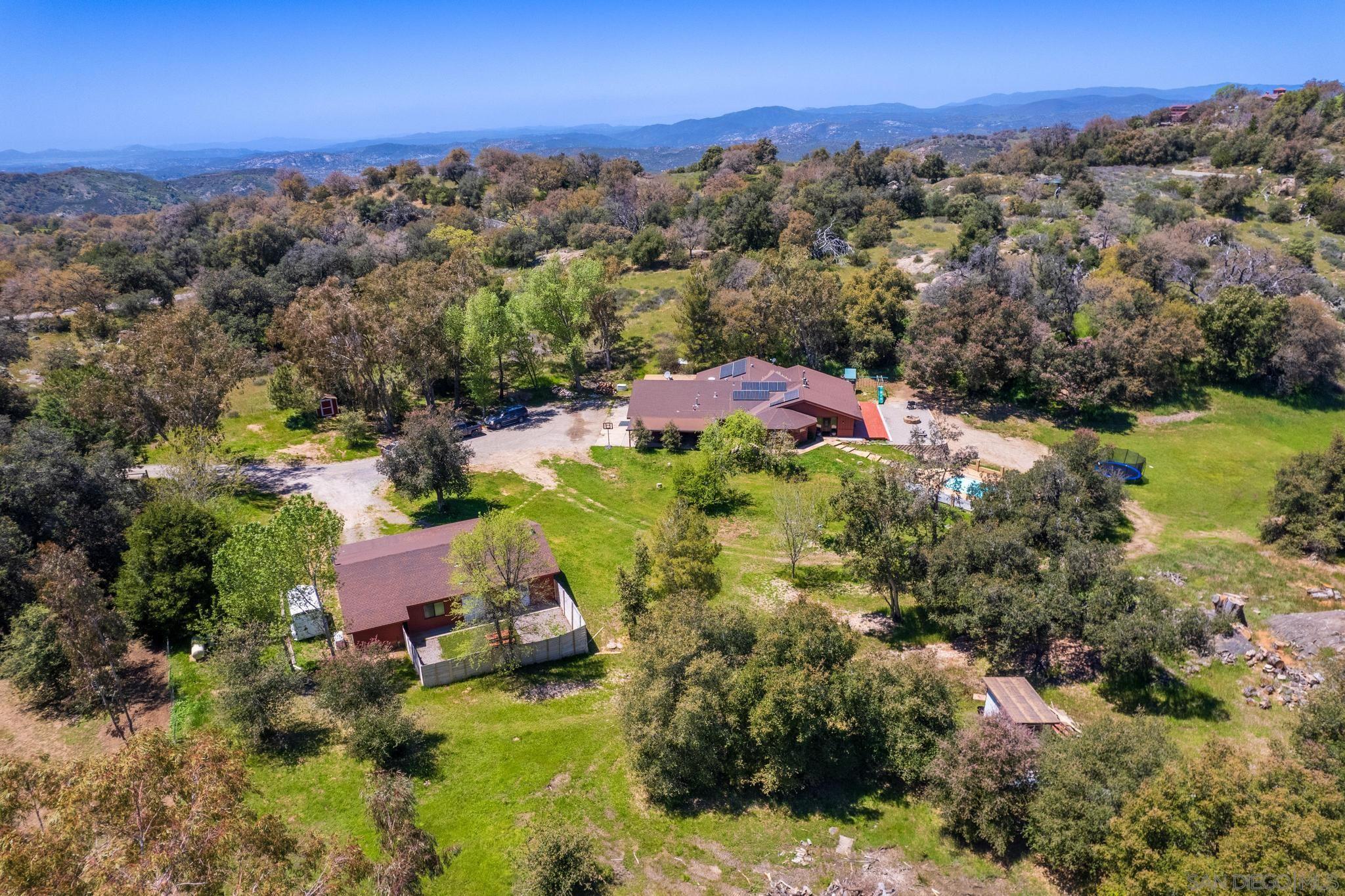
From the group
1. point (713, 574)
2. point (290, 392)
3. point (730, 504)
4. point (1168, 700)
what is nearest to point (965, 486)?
point (730, 504)

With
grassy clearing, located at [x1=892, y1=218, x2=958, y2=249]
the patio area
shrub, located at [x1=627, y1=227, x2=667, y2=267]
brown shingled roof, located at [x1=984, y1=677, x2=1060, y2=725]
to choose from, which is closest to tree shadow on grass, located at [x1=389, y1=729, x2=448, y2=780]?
the patio area

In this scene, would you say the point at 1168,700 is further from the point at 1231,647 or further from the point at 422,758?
the point at 422,758

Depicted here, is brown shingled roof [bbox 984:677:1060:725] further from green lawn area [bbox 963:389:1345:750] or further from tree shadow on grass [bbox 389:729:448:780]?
tree shadow on grass [bbox 389:729:448:780]

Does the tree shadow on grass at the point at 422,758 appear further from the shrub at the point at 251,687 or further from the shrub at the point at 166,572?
the shrub at the point at 166,572

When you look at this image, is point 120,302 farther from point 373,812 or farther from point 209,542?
point 373,812

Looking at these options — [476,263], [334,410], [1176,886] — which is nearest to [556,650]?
[1176,886]

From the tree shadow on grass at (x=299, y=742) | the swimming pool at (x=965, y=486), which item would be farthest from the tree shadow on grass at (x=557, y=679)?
the swimming pool at (x=965, y=486)
